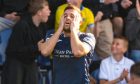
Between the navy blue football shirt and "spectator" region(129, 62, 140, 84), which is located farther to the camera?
the navy blue football shirt

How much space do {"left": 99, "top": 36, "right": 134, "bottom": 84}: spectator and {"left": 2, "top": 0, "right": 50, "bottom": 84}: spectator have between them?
40.0 inches

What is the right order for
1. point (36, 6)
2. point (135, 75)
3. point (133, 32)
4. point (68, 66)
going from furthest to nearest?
point (133, 32) < point (36, 6) < point (68, 66) < point (135, 75)

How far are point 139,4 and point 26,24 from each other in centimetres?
200

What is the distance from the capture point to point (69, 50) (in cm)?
559

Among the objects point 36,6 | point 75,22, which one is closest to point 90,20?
point 36,6

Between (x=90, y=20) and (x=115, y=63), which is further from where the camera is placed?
(x=90, y=20)

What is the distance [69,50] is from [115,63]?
2.03 meters

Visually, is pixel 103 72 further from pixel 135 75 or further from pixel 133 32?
pixel 135 75

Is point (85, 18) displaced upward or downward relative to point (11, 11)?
downward

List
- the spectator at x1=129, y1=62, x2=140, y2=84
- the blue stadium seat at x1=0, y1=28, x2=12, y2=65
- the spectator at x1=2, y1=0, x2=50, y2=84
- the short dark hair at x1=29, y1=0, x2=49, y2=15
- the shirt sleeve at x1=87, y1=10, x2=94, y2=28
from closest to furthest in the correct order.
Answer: the spectator at x1=129, y1=62, x2=140, y2=84 → the spectator at x1=2, y1=0, x2=50, y2=84 → the short dark hair at x1=29, y1=0, x2=49, y2=15 → the blue stadium seat at x1=0, y1=28, x2=12, y2=65 → the shirt sleeve at x1=87, y1=10, x2=94, y2=28

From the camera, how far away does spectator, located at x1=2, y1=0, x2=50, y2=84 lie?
23.9 ft

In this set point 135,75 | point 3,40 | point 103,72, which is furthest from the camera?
point 3,40

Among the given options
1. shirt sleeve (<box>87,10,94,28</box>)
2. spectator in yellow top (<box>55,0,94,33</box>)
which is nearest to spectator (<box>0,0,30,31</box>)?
spectator in yellow top (<box>55,0,94,33</box>)

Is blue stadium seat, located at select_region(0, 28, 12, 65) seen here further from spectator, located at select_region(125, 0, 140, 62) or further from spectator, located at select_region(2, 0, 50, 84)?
spectator, located at select_region(125, 0, 140, 62)
